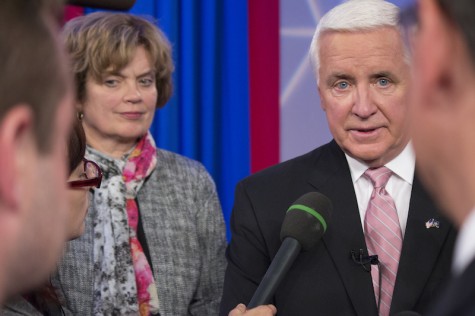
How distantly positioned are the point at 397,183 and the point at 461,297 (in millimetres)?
1731

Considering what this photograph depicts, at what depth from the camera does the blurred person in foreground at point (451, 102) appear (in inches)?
34.7

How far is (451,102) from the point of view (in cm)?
90

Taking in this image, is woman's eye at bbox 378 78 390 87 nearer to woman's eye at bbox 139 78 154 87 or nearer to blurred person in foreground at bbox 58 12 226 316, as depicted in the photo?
blurred person in foreground at bbox 58 12 226 316

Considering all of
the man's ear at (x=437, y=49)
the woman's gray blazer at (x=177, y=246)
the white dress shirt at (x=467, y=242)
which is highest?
the man's ear at (x=437, y=49)

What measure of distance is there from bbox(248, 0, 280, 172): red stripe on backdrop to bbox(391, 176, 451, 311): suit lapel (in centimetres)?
167

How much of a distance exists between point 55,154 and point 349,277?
60.5 inches

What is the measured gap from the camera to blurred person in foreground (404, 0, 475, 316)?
0.88 m

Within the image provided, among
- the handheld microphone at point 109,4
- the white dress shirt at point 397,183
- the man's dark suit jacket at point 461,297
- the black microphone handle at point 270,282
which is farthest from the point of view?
the white dress shirt at point 397,183

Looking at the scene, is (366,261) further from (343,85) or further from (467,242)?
(467,242)

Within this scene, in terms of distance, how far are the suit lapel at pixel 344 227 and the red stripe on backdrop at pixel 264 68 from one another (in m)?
1.43

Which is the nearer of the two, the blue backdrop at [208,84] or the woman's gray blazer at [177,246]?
the woman's gray blazer at [177,246]

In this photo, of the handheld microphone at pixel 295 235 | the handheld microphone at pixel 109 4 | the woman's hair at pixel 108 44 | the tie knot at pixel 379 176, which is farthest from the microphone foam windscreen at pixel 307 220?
the woman's hair at pixel 108 44

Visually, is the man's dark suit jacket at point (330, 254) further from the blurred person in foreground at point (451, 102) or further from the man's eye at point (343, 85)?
the blurred person in foreground at point (451, 102)

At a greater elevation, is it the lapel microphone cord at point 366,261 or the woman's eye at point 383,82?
the woman's eye at point 383,82
